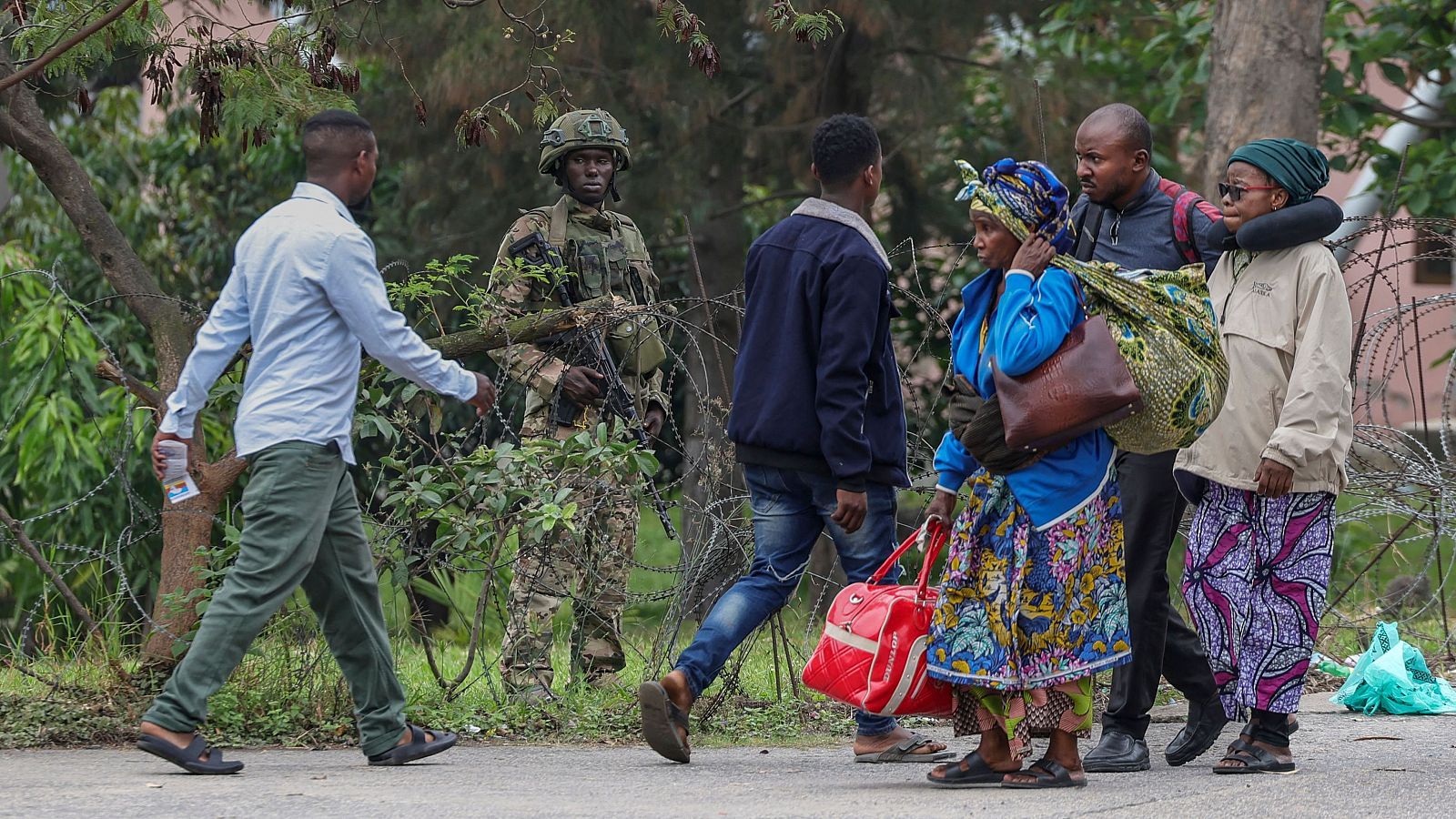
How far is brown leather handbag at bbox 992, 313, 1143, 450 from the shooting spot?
170 inches

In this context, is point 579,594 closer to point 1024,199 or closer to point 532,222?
point 532,222

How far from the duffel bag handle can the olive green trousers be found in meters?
1.45

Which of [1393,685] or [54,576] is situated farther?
[1393,685]

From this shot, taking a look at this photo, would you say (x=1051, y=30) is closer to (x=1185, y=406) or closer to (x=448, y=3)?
(x=448, y=3)

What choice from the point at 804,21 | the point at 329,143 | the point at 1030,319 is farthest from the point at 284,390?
the point at 804,21

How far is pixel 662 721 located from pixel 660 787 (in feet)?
1.13

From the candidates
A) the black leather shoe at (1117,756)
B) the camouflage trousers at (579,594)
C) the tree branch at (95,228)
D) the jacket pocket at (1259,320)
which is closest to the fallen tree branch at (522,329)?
the camouflage trousers at (579,594)

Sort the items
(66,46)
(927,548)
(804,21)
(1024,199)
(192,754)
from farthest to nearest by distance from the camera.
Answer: (804,21), (66,46), (927,548), (192,754), (1024,199)

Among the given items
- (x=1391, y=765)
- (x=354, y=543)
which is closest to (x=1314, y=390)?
(x=1391, y=765)

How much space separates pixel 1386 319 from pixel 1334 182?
1732cm

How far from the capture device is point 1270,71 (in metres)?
9.12

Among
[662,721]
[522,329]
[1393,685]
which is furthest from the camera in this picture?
[1393,685]

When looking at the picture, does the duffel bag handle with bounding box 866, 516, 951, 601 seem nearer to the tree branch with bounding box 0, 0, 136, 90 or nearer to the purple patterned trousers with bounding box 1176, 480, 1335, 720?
the purple patterned trousers with bounding box 1176, 480, 1335, 720

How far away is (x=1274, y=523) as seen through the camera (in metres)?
4.86
